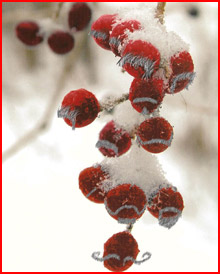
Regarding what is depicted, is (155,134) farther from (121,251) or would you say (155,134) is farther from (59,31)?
(59,31)

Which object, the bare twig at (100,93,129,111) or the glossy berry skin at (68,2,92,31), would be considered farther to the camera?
the glossy berry skin at (68,2,92,31)

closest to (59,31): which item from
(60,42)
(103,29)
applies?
(60,42)

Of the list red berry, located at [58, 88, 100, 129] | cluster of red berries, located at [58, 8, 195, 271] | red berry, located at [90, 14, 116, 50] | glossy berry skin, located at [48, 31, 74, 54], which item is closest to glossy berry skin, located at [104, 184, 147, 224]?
cluster of red berries, located at [58, 8, 195, 271]

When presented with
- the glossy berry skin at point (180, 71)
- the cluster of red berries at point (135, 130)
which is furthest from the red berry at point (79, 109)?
the glossy berry skin at point (180, 71)

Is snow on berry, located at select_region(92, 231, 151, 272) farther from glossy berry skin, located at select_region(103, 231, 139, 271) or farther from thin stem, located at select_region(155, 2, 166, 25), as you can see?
thin stem, located at select_region(155, 2, 166, 25)

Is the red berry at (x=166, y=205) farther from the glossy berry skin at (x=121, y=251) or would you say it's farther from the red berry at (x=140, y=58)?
the red berry at (x=140, y=58)
